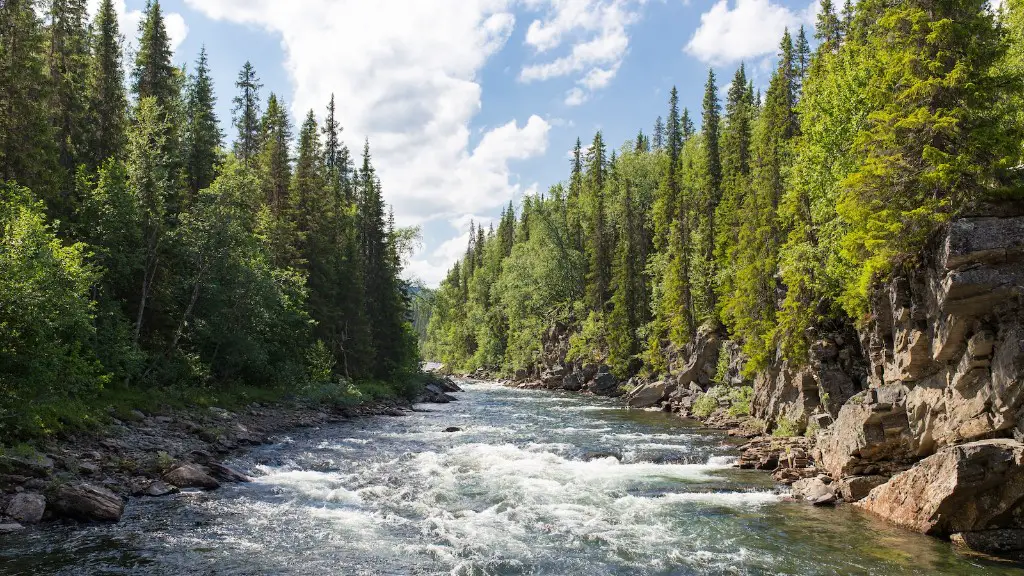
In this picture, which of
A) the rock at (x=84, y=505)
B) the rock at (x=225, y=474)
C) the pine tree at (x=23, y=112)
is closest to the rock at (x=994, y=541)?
the rock at (x=84, y=505)

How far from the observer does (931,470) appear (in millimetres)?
13977

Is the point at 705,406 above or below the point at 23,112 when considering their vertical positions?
below

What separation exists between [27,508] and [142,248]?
17711mm

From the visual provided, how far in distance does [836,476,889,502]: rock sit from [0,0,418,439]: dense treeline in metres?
22.0

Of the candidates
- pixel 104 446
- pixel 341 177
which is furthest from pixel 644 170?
pixel 104 446

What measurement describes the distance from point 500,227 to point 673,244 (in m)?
64.9

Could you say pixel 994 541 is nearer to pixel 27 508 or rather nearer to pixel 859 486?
pixel 859 486

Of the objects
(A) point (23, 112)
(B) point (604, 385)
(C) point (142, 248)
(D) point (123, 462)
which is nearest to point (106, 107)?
(A) point (23, 112)

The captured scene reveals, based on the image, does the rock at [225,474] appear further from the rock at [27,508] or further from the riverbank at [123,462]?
the rock at [27,508]

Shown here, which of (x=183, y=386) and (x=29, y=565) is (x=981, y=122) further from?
(x=183, y=386)

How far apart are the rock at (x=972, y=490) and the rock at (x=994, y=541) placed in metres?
0.15

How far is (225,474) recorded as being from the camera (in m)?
18.7

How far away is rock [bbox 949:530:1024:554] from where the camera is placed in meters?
12.5

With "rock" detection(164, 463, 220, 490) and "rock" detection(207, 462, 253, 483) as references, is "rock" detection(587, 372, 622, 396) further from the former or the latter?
"rock" detection(164, 463, 220, 490)
